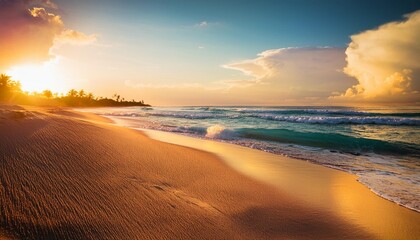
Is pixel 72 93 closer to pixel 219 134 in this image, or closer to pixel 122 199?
pixel 219 134

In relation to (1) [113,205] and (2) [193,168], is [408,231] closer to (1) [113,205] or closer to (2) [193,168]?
(2) [193,168]

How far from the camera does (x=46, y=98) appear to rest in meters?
62.9

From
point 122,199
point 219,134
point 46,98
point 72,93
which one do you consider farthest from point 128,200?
point 72,93

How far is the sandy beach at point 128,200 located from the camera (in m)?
1.88

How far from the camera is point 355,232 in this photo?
2707mm

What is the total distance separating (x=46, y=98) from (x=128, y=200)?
248ft

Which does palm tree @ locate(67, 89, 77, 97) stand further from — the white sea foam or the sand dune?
the sand dune

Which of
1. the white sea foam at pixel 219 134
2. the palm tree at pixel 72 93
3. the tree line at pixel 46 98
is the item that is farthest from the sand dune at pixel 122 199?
the palm tree at pixel 72 93

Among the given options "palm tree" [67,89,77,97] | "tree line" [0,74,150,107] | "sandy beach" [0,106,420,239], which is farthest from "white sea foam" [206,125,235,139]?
"palm tree" [67,89,77,97]

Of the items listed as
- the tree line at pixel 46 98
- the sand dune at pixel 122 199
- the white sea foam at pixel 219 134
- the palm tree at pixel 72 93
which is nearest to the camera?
the sand dune at pixel 122 199

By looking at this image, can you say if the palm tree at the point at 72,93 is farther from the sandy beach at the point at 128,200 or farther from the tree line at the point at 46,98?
the sandy beach at the point at 128,200

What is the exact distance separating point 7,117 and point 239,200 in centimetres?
467

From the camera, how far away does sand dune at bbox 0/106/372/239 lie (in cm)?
187

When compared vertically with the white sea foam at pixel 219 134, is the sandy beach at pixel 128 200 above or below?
above
